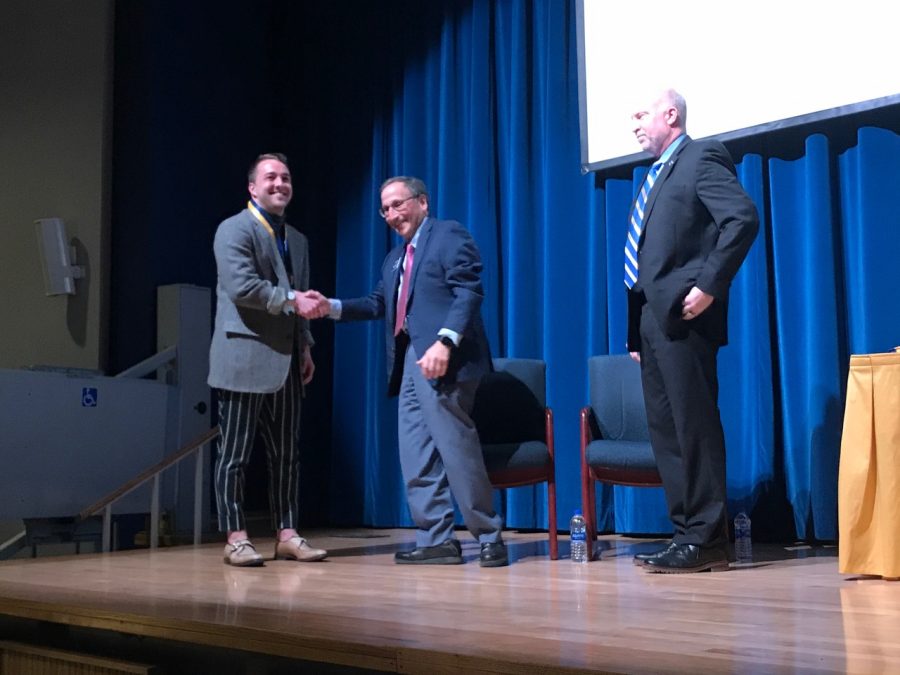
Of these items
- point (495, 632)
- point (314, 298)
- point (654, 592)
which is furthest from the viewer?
point (314, 298)

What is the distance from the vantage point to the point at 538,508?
454cm

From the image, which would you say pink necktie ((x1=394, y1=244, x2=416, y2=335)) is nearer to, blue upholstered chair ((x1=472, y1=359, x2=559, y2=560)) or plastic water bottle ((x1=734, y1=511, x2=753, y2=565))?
blue upholstered chair ((x1=472, y1=359, x2=559, y2=560))

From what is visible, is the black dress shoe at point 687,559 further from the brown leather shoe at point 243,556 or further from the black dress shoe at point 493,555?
the brown leather shoe at point 243,556

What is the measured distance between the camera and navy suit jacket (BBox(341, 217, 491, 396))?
3186mm

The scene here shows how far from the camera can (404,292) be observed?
3.39 meters

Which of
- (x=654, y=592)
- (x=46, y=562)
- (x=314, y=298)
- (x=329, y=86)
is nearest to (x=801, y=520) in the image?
(x=654, y=592)

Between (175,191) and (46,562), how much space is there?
2465mm

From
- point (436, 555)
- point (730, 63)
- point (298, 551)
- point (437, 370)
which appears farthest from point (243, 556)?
point (730, 63)

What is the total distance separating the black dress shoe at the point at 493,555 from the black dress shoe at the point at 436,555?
5.3 inches

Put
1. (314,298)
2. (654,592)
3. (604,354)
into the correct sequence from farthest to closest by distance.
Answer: (604,354), (314,298), (654,592)

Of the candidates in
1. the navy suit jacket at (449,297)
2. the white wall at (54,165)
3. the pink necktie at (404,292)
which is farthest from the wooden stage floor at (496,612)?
the white wall at (54,165)

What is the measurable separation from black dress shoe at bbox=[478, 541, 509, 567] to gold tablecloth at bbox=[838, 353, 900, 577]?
41.2 inches

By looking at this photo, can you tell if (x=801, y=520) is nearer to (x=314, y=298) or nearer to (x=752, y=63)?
(x=752, y=63)

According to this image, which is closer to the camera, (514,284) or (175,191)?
(514,284)
